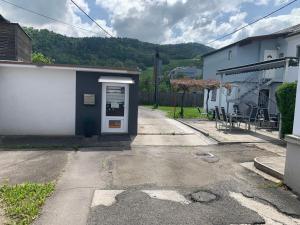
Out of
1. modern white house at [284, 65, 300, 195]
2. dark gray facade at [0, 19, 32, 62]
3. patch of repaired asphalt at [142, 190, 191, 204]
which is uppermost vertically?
dark gray facade at [0, 19, 32, 62]

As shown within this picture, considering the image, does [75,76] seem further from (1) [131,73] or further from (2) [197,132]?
(2) [197,132]

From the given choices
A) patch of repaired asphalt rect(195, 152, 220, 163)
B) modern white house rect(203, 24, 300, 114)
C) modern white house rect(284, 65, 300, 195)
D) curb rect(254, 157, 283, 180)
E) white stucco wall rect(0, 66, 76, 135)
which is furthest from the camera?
modern white house rect(203, 24, 300, 114)

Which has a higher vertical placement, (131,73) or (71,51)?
(71,51)

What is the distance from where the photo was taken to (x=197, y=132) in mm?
14797

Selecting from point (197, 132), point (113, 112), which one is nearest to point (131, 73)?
point (113, 112)

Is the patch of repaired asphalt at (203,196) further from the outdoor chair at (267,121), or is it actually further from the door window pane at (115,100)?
the outdoor chair at (267,121)

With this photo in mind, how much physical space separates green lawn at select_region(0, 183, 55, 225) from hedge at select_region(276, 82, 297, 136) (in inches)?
362

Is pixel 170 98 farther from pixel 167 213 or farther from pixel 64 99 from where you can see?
pixel 167 213

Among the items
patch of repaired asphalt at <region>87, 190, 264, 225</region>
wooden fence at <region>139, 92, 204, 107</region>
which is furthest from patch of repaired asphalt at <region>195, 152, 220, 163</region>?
wooden fence at <region>139, 92, 204, 107</region>

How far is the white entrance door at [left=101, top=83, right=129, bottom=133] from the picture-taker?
12.9 metres

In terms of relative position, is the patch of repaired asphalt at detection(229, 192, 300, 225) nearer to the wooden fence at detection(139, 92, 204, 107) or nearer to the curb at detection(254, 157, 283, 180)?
the curb at detection(254, 157, 283, 180)

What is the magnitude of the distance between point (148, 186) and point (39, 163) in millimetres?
3388

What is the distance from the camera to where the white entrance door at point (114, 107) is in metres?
12.9

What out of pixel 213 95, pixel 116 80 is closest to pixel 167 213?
pixel 116 80
